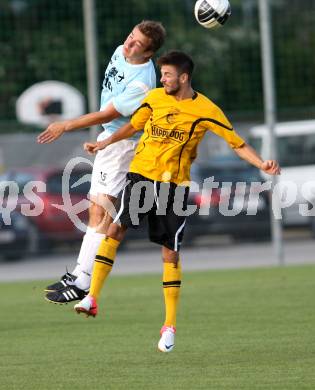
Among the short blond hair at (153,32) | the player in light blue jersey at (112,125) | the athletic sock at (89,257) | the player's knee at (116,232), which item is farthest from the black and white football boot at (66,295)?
the short blond hair at (153,32)

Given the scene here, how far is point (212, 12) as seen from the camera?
9250 mm

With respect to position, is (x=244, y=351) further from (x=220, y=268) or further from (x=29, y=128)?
(x=29, y=128)

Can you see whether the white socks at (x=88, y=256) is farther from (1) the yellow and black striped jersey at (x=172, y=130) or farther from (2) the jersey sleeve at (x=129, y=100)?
(2) the jersey sleeve at (x=129, y=100)

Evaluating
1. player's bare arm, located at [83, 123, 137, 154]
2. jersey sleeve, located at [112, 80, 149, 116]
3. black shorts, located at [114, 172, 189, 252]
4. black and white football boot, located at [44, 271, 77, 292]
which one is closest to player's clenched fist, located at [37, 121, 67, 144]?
player's bare arm, located at [83, 123, 137, 154]

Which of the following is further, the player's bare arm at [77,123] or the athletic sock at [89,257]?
A: the athletic sock at [89,257]

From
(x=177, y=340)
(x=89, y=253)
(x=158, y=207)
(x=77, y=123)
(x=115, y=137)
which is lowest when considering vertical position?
(x=177, y=340)

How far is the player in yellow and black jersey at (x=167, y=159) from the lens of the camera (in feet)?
28.1

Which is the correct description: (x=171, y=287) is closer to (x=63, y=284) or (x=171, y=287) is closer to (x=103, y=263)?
(x=103, y=263)

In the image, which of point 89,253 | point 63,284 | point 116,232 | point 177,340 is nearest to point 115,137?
point 116,232

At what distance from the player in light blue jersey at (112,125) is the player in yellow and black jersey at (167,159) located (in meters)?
0.25

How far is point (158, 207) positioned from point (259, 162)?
0.88 meters

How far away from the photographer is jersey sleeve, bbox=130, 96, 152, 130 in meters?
8.71

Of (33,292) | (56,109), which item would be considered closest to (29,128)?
(56,109)

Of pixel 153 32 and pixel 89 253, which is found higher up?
pixel 153 32
